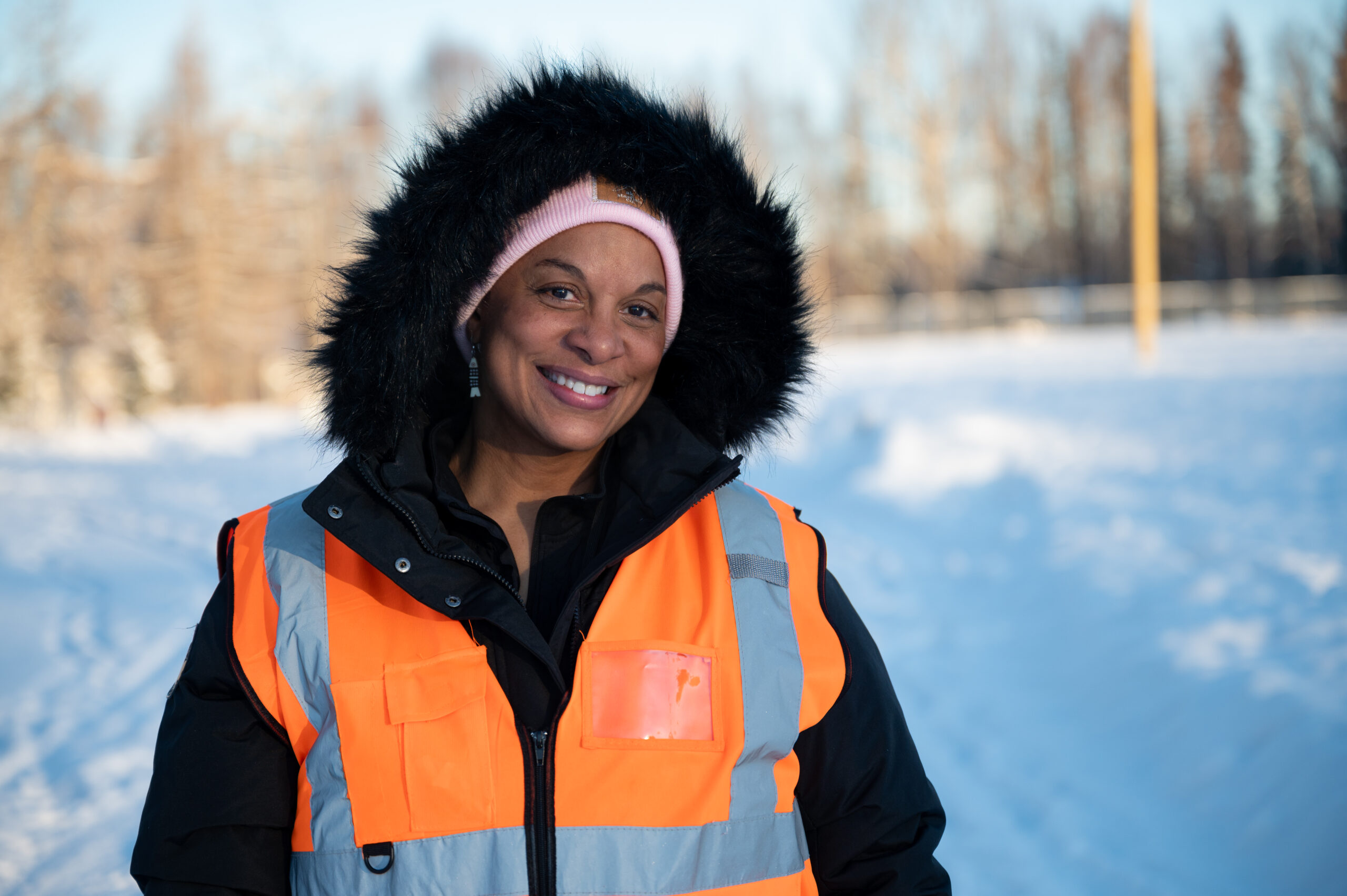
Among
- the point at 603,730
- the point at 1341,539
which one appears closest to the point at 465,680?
the point at 603,730

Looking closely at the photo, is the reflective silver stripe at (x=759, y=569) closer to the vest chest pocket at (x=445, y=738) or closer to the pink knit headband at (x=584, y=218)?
the vest chest pocket at (x=445, y=738)

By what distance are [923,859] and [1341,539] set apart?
4.87 metres

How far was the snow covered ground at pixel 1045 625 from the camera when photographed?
3.34m

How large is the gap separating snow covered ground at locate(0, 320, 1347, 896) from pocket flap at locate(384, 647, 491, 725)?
99cm

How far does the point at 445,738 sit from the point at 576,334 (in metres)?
0.84

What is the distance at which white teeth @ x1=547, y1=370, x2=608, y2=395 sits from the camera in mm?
2018

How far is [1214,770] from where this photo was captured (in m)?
3.65

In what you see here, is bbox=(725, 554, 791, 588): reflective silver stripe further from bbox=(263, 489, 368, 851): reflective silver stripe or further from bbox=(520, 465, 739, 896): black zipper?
bbox=(263, 489, 368, 851): reflective silver stripe

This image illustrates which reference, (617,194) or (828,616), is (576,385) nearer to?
(617,194)

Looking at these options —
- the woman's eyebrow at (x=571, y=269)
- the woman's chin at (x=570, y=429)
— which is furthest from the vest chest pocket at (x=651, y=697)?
the woman's eyebrow at (x=571, y=269)

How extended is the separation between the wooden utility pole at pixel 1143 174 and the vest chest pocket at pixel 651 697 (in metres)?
14.4

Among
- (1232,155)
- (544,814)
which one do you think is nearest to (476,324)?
(544,814)

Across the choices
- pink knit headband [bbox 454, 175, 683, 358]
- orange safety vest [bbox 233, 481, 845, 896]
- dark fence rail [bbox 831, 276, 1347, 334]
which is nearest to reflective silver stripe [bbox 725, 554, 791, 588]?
orange safety vest [bbox 233, 481, 845, 896]

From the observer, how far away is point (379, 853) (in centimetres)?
159
